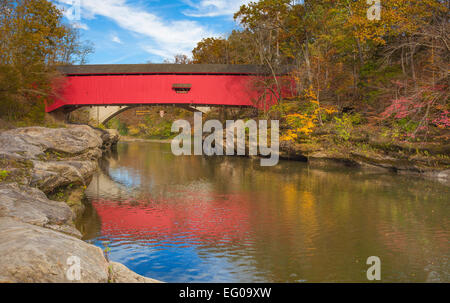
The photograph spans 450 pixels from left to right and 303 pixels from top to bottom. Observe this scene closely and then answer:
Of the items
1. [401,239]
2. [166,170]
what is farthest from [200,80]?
[401,239]

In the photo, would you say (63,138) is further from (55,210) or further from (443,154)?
(443,154)

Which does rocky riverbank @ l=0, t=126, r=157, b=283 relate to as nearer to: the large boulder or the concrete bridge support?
the large boulder

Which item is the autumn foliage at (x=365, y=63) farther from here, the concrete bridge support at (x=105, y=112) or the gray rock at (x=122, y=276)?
the gray rock at (x=122, y=276)

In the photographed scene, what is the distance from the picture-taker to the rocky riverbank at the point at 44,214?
152 inches

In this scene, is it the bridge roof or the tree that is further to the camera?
the bridge roof

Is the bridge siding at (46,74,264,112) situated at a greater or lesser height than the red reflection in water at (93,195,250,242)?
greater

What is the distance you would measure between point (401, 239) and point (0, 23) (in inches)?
1086

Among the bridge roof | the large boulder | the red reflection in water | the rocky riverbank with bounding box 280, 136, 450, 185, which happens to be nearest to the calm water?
→ the red reflection in water

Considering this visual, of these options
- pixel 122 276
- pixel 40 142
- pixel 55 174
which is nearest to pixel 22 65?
pixel 40 142

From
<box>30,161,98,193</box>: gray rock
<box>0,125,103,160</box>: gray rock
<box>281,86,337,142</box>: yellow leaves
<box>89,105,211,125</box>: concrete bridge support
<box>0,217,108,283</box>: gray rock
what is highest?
<box>89,105,211,125</box>: concrete bridge support

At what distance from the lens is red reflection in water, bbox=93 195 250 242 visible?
919 cm

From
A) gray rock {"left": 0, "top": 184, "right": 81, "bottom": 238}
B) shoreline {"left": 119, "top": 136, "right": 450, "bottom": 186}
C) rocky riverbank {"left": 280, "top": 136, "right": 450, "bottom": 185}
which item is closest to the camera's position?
gray rock {"left": 0, "top": 184, "right": 81, "bottom": 238}

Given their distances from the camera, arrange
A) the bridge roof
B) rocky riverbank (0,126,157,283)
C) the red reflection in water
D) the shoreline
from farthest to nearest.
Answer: the bridge roof → the shoreline → the red reflection in water → rocky riverbank (0,126,157,283)

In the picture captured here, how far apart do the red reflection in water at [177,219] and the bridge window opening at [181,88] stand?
19.1 m
